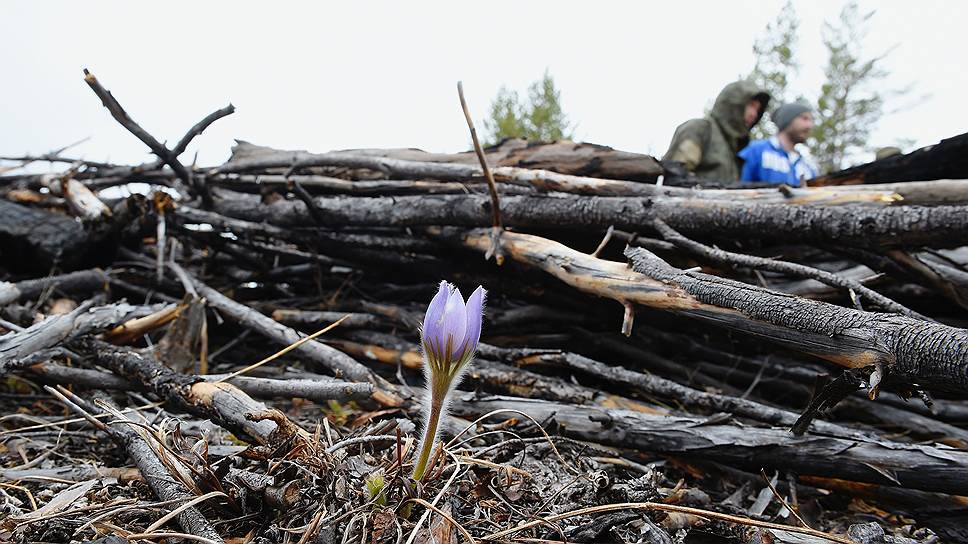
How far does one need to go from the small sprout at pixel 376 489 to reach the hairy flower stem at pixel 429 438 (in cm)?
7

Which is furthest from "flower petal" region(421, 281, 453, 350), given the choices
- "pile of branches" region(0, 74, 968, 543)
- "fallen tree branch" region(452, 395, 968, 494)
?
"fallen tree branch" region(452, 395, 968, 494)

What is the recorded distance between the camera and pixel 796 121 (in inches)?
233

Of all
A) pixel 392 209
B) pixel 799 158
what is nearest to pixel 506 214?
pixel 392 209

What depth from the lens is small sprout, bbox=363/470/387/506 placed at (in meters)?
1.23

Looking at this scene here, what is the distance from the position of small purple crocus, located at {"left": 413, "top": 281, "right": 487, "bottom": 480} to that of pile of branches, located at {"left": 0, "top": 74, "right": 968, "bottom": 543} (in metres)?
0.08

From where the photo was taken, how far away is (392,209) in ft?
9.62

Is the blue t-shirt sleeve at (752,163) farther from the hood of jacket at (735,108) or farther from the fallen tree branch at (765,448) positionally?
the fallen tree branch at (765,448)

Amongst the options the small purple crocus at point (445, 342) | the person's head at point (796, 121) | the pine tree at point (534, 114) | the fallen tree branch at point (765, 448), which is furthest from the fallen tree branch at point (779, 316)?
the pine tree at point (534, 114)

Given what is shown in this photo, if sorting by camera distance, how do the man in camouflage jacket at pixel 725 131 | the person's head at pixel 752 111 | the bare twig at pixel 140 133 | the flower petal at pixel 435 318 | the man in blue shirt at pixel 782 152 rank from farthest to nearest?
the person's head at pixel 752 111, the man in camouflage jacket at pixel 725 131, the man in blue shirt at pixel 782 152, the bare twig at pixel 140 133, the flower petal at pixel 435 318

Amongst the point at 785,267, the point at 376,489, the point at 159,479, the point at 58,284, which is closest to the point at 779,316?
the point at 785,267

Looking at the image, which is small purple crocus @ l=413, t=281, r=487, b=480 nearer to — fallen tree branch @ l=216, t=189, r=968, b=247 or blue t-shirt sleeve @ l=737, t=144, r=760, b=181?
fallen tree branch @ l=216, t=189, r=968, b=247

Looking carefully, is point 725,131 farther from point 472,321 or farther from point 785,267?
point 472,321

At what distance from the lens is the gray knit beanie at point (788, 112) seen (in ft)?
19.5

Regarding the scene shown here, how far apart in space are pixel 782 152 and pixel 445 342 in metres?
5.57
